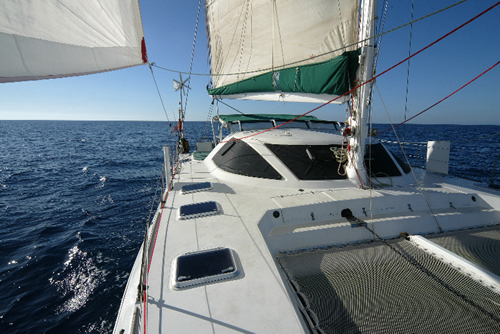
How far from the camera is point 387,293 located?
2.71m

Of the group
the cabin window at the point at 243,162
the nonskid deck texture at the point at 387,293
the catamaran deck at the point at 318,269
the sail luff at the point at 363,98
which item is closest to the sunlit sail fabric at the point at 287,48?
the sail luff at the point at 363,98

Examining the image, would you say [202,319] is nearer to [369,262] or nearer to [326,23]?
[369,262]

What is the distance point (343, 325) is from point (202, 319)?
50.9 inches

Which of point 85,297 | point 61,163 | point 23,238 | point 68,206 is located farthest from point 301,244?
point 61,163

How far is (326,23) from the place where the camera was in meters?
5.71

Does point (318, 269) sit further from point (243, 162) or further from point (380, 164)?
point (380, 164)

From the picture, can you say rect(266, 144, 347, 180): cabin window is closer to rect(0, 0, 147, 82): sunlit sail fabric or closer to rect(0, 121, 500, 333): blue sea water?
rect(0, 121, 500, 333): blue sea water

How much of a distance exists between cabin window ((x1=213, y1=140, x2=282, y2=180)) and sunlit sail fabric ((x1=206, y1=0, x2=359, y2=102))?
69.2 inches

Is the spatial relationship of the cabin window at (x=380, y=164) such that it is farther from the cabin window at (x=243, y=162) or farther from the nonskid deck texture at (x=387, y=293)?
the nonskid deck texture at (x=387, y=293)

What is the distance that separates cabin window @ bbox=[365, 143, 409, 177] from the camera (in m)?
5.63

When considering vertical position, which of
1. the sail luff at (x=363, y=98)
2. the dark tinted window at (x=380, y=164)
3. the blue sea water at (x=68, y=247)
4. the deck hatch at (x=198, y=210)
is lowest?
the blue sea water at (x=68, y=247)

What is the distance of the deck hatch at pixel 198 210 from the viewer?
388 cm

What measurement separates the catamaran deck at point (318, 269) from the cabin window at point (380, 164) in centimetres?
78

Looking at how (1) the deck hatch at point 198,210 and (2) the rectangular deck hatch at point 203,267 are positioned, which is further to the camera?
(1) the deck hatch at point 198,210
